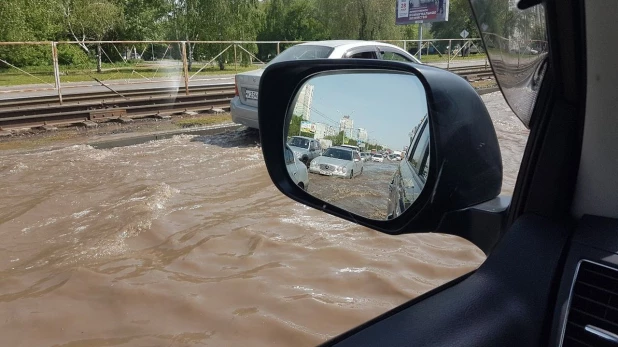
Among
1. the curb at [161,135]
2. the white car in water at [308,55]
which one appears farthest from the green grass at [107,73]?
the white car in water at [308,55]

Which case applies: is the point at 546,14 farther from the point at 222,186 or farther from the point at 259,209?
the point at 222,186

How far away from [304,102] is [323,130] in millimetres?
178

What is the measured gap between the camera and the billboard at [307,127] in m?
1.82

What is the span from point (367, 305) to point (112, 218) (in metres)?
3.14

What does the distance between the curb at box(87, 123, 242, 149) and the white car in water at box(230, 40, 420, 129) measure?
139 centimetres

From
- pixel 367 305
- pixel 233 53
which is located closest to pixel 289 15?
pixel 233 53

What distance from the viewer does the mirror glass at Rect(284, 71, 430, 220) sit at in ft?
4.44

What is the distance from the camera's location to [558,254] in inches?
43.5

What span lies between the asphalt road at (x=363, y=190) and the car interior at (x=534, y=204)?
9 centimetres

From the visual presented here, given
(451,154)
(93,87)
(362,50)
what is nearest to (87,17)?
(93,87)

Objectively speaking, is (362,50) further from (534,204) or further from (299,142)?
(534,204)

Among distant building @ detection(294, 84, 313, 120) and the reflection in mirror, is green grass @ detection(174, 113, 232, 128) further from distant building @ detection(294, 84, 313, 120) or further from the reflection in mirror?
the reflection in mirror

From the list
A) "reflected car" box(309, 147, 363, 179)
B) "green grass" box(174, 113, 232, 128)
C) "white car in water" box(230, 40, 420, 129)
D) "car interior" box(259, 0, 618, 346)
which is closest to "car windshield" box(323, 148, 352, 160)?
"reflected car" box(309, 147, 363, 179)

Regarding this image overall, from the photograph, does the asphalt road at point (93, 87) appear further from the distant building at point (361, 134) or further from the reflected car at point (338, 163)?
the distant building at point (361, 134)
